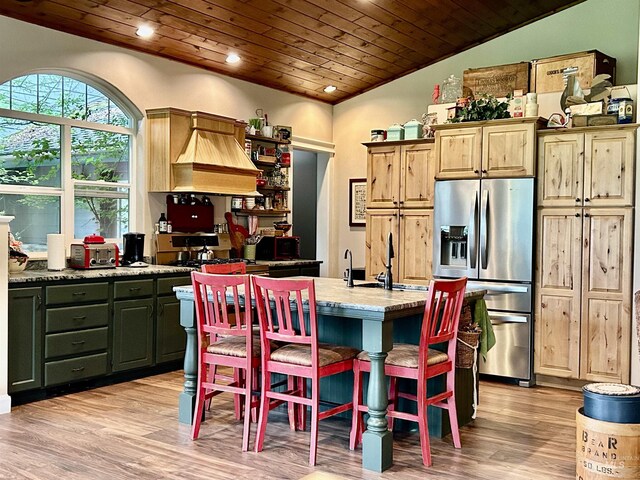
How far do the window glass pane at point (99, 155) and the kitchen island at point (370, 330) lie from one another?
7.11 ft

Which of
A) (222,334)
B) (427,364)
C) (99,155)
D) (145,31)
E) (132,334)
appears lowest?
(132,334)

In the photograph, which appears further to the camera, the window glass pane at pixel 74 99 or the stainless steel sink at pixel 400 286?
the window glass pane at pixel 74 99

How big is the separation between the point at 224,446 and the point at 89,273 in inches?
79.6

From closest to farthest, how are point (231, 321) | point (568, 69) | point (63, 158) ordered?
point (231, 321), point (63, 158), point (568, 69)

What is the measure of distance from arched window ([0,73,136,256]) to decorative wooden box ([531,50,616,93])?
3.73 metres

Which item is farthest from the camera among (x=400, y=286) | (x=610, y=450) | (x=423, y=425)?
(x=400, y=286)

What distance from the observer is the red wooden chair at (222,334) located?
3.80m

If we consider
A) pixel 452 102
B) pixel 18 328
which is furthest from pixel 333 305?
pixel 452 102

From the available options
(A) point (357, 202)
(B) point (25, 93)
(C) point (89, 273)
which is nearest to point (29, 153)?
(B) point (25, 93)

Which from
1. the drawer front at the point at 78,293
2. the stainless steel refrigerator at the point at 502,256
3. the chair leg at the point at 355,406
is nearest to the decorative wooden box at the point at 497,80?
the stainless steel refrigerator at the point at 502,256

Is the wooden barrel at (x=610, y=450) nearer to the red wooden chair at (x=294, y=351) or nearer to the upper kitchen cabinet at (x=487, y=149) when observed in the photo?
the red wooden chair at (x=294, y=351)

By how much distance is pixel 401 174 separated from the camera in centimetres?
638

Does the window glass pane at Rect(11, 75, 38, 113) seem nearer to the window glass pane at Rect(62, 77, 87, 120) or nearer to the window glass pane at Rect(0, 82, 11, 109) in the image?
the window glass pane at Rect(0, 82, 11, 109)

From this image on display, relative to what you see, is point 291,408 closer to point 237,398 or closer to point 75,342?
point 237,398
